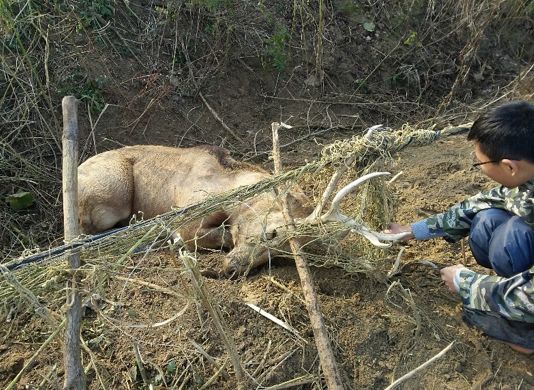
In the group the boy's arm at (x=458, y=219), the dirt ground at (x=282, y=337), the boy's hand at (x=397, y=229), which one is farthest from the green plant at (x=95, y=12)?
the boy's arm at (x=458, y=219)

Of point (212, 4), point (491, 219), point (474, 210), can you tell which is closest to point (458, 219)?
point (474, 210)

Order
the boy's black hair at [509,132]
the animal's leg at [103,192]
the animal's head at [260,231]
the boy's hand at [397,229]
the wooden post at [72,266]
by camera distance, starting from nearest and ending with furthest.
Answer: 1. the wooden post at [72,266]
2. the boy's black hair at [509,132]
3. the boy's hand at [397,229]
4. the animal's head at [260,231]
5. the animal's leg at [103,192]

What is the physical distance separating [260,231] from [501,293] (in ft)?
5.61

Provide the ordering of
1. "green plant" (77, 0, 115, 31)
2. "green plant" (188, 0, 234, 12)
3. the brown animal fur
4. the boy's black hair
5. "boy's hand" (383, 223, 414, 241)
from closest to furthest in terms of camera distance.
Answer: the boy's black hair → "boy's hand" (383, 223, 414, 241) → the brown animal fur → "green plant" (77, 0, 115, 31) → "green plant" (188, 0, 234, 12)

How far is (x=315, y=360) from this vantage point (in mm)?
3629

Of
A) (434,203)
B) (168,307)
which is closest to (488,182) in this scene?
(434,203)

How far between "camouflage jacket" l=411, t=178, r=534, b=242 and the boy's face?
0.13 m

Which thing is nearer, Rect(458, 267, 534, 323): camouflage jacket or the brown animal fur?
Rect(458, 267, 534, 323): camouflage jacket

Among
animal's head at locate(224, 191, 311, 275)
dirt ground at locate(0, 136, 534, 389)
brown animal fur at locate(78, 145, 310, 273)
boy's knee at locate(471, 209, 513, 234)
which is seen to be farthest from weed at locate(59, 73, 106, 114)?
boy's knee at locate(471, 209, 513, 234)

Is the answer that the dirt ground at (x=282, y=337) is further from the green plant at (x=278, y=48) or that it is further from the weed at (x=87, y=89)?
the green plant at (x=278, y=48)

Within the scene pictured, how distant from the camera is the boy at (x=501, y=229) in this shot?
3.25m

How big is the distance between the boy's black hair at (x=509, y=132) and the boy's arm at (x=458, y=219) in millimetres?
469

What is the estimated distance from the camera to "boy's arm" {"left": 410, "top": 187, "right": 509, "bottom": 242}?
3.72 m

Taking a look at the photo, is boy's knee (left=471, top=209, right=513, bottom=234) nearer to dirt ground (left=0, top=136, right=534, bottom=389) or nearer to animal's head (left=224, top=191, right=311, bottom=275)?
dirt ground (left=0, top=136, right=534, bottom=389)
